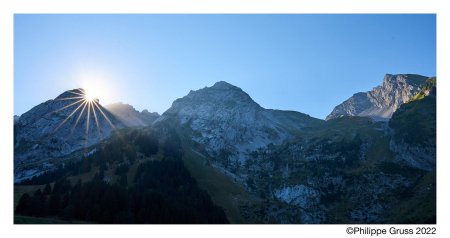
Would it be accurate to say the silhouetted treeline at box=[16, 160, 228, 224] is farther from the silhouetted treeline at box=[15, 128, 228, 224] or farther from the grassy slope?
the grassy slope

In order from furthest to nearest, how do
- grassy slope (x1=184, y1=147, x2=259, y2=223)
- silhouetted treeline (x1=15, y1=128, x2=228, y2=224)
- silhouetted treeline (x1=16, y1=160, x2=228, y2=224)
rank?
grassy slope (x1=184, y1=147, x2=259, y2=223) < silhouetted treeline (x1=15, y1=128, x2=228, y2=224) < silhouetted treeline (x1=16, y1=160, x2=228, y2=224)

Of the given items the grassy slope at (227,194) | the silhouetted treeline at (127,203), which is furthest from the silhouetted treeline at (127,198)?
the grassy slope at (227,194)

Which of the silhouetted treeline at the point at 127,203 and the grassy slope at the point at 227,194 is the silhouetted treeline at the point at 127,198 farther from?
the grassy slope at the point at 227,194

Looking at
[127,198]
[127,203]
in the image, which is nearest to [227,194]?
[127,198]

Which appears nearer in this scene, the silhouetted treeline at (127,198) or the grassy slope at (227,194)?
the silhouetted treeline at (127,198)

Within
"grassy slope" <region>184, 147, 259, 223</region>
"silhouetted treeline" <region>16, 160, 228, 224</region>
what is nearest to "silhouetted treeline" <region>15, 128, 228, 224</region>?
"silhouetted treeline" <region>16, 160, 228, 224</region>

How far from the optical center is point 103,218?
4843 inches

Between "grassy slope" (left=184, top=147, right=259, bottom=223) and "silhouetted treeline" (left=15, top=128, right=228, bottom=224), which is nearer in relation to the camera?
"silhouetted treeline" (left=15, top=128, right=228, bottom=224)

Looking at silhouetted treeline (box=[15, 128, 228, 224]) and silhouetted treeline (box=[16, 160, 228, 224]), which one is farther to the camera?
silhouetted treeline (box=[15, 128, 228, 224])

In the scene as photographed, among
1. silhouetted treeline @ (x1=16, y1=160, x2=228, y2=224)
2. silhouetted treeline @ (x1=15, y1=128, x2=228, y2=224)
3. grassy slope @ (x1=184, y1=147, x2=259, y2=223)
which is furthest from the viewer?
grassy slope @ (x1=184, y1=147, x2=259, y2=223)

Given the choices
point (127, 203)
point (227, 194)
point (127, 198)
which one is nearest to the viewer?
point (127, 203)

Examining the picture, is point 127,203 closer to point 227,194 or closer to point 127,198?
point 127,198
